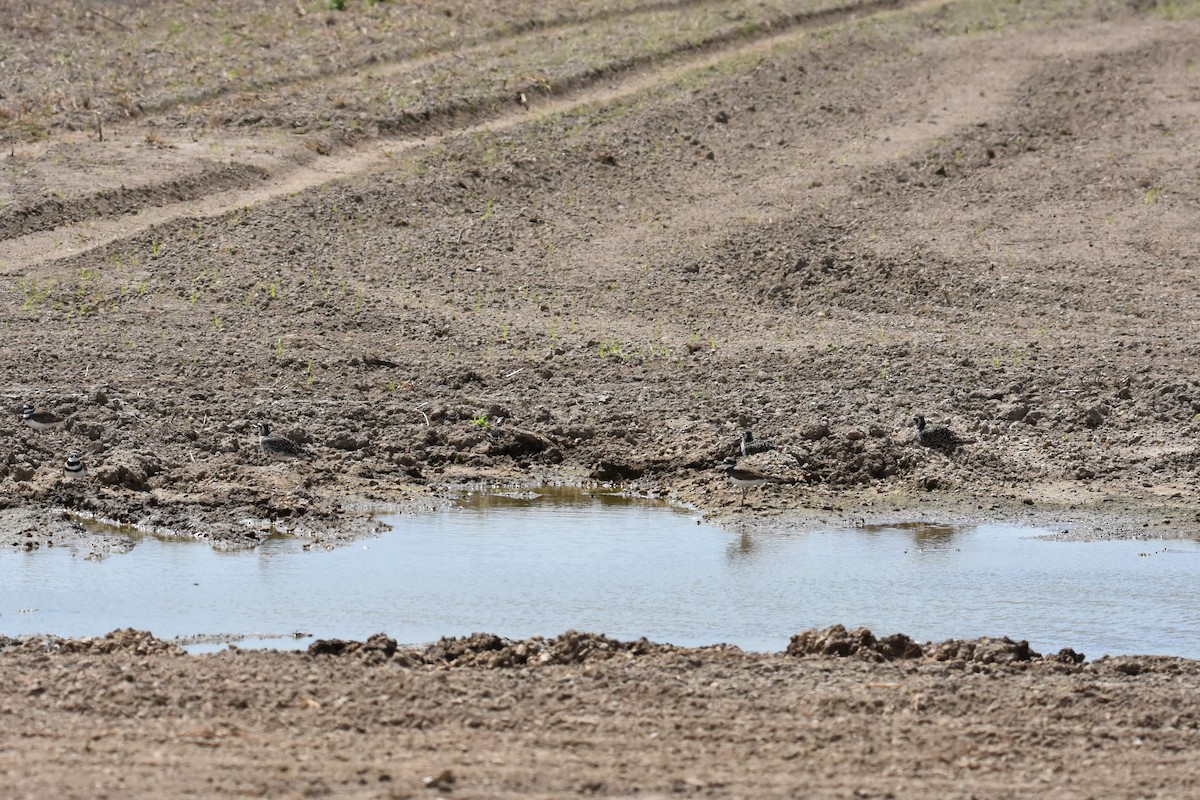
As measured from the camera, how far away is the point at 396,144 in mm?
27750

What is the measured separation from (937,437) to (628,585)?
14.2ft

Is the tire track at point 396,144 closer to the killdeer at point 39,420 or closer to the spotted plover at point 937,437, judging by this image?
the killdeer at point 39,420

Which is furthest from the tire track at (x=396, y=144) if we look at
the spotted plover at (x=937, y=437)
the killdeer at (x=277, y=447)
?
the spotted plover at (x=937, y=437)

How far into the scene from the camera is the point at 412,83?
1212 inches

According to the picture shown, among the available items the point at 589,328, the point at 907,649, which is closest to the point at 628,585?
the point at 907,649

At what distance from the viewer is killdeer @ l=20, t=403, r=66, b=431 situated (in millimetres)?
15250

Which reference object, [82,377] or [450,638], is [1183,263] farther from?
[450,638]

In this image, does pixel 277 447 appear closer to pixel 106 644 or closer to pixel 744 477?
pixel 744 477

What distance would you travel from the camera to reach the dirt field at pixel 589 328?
8695mm

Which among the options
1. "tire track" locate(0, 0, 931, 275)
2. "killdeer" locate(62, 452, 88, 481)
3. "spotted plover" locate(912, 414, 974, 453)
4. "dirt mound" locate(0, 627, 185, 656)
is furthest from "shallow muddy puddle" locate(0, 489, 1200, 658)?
"tire track" locate(0, 0, 931, 275)

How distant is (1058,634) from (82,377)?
9.78 meters

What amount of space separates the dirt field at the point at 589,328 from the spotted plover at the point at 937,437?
0.83ft

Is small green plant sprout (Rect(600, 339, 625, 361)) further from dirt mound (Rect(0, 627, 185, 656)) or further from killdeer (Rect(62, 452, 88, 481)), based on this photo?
dirt mound (Rect(0, 627, 185, 656))

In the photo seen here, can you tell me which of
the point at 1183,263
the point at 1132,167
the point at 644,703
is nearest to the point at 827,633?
the point at 644,703
